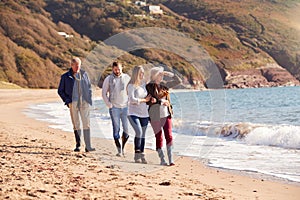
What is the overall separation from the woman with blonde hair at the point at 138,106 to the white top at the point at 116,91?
43cm

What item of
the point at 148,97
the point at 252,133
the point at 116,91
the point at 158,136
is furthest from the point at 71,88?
the point at 252,133

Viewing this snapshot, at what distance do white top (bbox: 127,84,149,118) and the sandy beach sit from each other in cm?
90

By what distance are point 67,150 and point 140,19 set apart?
501ft

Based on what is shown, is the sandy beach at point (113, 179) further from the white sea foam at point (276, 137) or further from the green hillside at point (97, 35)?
the green hillside at point (97, 35)

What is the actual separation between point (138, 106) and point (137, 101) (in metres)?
0.22

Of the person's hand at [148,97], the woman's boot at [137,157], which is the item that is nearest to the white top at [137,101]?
the person's hand at [148,97]

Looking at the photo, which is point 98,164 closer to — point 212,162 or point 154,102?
point 154,102

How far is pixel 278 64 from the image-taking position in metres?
154

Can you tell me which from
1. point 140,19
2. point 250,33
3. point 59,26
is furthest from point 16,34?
point 250,33

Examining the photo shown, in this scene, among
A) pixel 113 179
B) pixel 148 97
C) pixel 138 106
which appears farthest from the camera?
pixel 138 106

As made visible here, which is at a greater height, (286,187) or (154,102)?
(154,102)

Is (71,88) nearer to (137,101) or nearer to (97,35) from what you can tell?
(137,101)

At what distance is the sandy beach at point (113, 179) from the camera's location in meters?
5.39

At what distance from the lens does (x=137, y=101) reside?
7863 mm
